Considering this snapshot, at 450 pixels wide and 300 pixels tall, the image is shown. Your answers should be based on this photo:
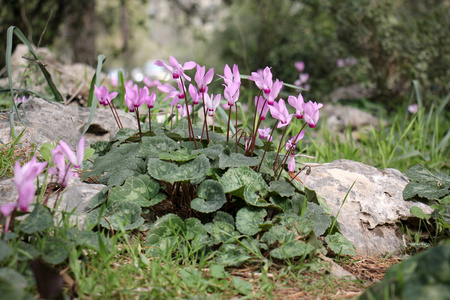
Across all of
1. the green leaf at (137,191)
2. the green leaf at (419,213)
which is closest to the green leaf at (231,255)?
the green leaf at (137,191)

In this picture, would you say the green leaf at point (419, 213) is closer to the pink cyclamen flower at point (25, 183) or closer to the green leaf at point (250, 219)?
the green leaf at point (250, 219)

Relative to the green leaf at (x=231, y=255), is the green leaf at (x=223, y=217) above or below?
above

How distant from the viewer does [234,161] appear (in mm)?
1660

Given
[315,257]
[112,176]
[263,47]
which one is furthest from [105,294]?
[263,47]

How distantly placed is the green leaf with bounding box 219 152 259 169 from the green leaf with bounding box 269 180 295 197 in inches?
5.2

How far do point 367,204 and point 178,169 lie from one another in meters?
1.01

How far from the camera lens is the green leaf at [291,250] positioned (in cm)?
145

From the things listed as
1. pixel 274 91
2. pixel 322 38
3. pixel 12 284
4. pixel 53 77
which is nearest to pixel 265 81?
pixel 274 91

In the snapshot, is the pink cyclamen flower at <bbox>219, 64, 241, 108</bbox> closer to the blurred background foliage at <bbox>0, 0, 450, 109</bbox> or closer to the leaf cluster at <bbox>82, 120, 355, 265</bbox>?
the leaf cluster at <bbox>82, 120, 355, 265</bbox>

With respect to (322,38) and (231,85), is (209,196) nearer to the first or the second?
(231,85)

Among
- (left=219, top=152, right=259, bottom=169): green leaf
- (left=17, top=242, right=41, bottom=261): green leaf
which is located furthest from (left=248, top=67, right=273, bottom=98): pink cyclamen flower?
(left=17, top=242, right=41, bottom=261): green leaf

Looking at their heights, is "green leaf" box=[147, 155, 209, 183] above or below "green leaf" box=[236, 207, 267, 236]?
above

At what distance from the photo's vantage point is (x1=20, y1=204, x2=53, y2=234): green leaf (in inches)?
48.6

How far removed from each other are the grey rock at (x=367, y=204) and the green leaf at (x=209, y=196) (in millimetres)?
649
